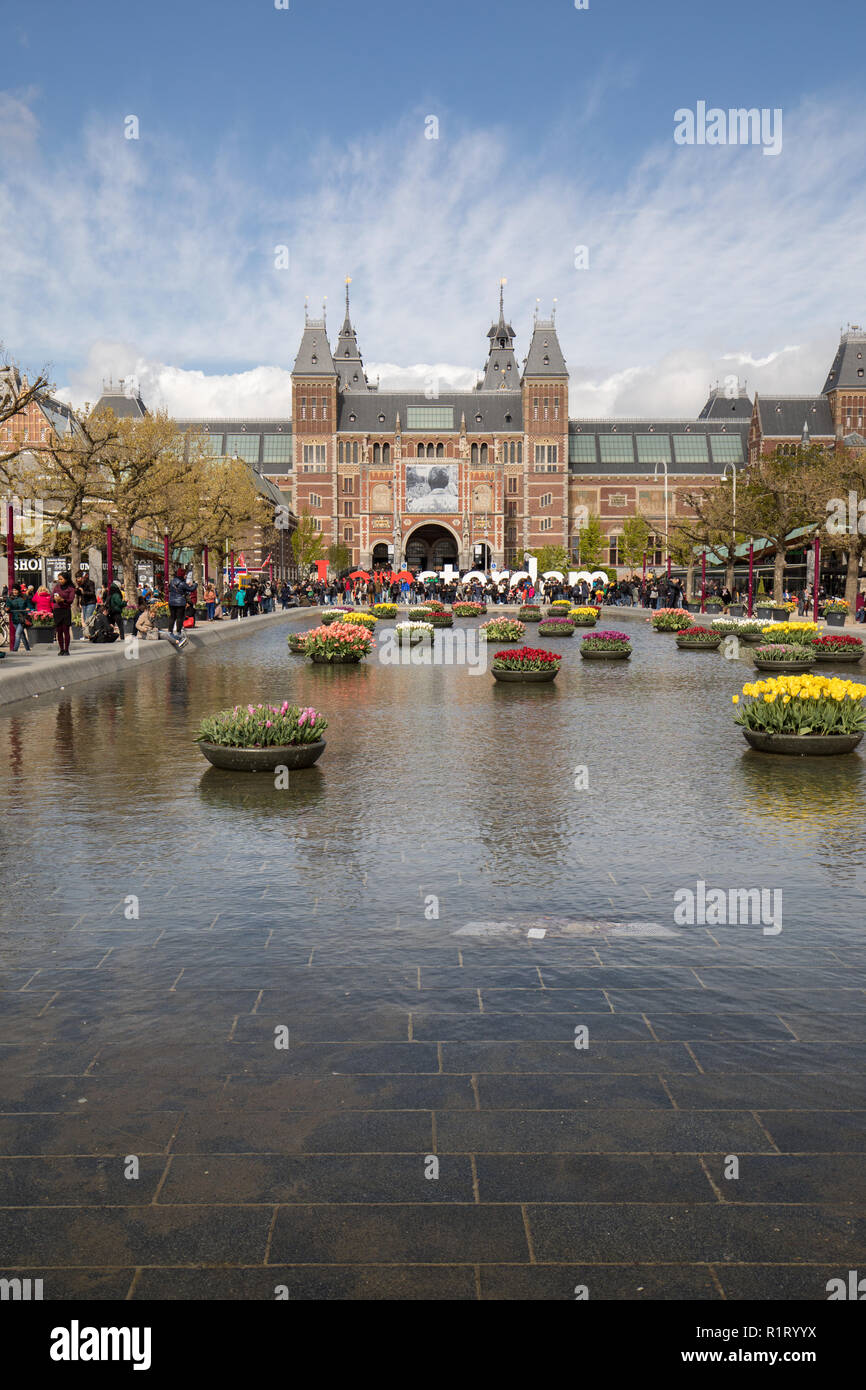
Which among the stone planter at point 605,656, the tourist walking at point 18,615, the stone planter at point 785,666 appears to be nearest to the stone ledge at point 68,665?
the tourist walking at point 18,615

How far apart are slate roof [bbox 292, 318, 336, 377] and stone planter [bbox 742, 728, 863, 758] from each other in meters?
106

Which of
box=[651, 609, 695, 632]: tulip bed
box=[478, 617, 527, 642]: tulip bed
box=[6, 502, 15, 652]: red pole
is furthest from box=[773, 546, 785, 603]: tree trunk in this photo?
box=[6, 502, 15, 652]: red pole

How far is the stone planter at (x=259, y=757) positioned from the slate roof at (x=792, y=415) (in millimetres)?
104391

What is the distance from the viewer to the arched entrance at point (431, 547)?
121 m

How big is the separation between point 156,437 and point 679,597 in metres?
28.8

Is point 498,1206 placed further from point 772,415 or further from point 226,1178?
point 772,415

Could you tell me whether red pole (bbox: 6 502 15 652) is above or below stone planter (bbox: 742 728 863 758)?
above

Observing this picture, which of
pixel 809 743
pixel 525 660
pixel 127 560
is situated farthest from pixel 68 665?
pixel 127 560

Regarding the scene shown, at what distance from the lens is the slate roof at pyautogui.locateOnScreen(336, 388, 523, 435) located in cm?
11531

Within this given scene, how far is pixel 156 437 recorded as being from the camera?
4781 cm

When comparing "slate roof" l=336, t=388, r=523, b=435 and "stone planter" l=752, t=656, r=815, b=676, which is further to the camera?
"slate roof" l=336, t=388, r=523, b=435

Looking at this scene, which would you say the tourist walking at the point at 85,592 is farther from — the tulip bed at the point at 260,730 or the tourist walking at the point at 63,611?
the tulip bed at the point at 260,730

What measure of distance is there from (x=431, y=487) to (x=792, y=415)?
1428 inches

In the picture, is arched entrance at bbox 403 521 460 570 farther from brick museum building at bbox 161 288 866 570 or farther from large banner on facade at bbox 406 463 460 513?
large banner on facade at bbox 406 463 460 513
